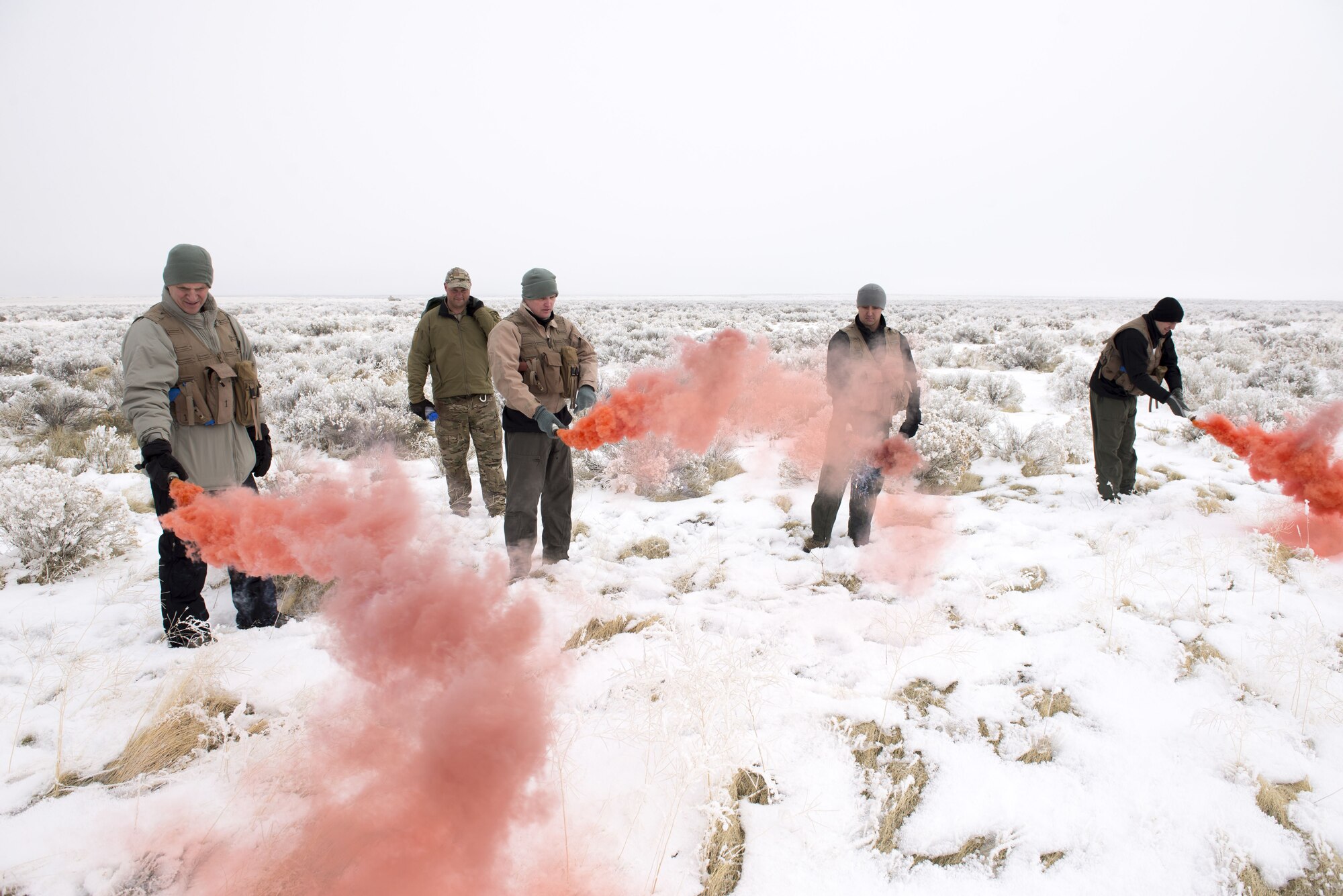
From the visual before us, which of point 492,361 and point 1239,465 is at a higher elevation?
point 492,361

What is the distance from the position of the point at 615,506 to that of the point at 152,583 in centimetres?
365

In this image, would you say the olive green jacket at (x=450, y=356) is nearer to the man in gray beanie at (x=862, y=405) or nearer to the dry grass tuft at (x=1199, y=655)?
the man in gray beanie at (x=862, y=405)

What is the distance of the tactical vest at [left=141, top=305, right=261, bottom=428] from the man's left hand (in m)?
1.99

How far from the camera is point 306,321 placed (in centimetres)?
2486

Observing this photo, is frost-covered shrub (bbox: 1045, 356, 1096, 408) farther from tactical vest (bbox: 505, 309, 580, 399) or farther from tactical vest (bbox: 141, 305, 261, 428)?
tactical vest (bbox: 141, 305, 261, 428)

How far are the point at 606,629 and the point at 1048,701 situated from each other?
2.48m

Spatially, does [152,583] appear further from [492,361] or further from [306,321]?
[306,321]

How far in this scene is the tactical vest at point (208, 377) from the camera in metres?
3.25

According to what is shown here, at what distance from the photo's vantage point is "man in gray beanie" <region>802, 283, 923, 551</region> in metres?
4.50

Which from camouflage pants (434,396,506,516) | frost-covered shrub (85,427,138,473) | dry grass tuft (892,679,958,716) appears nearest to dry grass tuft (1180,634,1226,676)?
dry grass tuft (892,679,958,716)

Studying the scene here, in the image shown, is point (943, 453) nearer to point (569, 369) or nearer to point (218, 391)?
point (569, 369)

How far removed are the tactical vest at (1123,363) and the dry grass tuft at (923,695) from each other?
378 centimetres

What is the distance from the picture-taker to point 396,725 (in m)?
2.52

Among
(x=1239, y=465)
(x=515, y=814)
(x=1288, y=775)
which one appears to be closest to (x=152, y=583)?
(x=515, y=814)
